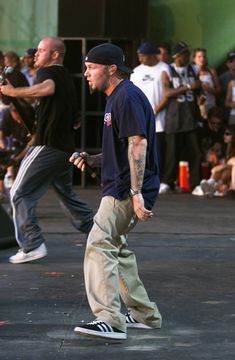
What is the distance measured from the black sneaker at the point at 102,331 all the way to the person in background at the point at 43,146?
8.87ft

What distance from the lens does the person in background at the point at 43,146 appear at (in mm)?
9031

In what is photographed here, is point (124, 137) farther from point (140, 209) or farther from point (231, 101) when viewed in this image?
point (231, 101)

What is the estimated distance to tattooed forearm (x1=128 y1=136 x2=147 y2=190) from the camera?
20.7 feet

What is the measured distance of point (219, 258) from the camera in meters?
9.48

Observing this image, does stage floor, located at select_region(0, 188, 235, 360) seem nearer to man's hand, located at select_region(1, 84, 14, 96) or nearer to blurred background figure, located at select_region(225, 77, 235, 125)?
man's hand, located at select_region(1, 84, 14, 96)

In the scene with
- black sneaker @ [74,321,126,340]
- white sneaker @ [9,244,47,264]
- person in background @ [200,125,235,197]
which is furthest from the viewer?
person in background @ [200,125,235,197]

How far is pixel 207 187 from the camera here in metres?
14.2

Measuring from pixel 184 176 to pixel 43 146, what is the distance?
5.95m

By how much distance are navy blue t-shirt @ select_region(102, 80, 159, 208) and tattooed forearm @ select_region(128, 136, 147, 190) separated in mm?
41

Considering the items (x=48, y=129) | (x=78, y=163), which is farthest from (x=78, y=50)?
(x=78, y=163)

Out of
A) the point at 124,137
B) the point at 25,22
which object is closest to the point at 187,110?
the point at 25,22

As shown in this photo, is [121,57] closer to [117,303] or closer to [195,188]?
[117,303]

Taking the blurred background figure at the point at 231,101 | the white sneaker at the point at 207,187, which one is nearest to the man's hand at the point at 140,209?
the white sneaker at the point at 207,187

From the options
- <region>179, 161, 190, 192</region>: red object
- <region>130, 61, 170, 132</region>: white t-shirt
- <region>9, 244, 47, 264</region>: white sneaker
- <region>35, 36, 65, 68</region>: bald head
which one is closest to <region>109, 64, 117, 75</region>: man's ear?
<region>35, 36, 65, 68</region>: bald head
